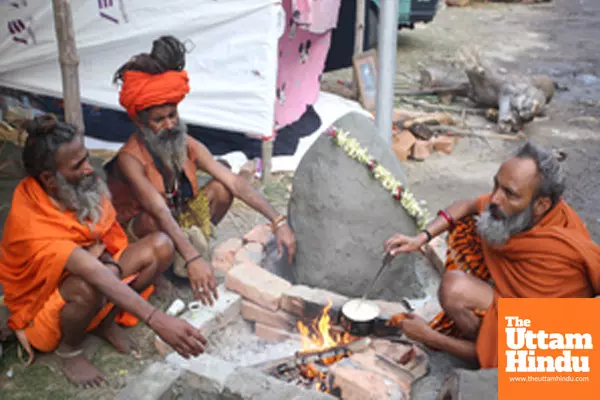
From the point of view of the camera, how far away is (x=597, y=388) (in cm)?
230

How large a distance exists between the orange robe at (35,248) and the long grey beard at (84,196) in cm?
5

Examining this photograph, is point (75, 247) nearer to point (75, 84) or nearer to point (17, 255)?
point (17, 255)

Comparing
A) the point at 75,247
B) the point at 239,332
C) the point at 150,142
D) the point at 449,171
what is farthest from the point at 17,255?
the point at 449,171

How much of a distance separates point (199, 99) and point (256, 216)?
1341 millimetres

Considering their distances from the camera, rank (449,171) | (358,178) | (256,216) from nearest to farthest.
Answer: (358,178) → (256,216) → (449,171)

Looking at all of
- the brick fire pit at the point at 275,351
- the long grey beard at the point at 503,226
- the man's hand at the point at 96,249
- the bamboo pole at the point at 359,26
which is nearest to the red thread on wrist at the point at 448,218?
the long grey beard at the point at 503,226

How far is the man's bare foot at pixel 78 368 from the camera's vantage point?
3209 mm

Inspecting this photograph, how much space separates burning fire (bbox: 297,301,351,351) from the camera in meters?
3.25

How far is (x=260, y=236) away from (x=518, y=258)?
1804 mm

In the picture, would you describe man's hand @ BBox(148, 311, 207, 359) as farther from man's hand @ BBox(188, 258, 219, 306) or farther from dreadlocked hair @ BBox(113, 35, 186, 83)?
dreadlocked hair @ BBox(113, 35, 186, 83)

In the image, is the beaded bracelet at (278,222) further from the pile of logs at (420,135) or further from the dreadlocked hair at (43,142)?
the pile of logs at (420,135)

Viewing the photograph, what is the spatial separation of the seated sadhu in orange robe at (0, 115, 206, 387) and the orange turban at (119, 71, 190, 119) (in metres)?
0.50

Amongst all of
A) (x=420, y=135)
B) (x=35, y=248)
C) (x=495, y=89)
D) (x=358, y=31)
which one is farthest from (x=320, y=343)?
(x=495, y=89)

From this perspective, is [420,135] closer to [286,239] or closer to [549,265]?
[286,239]
